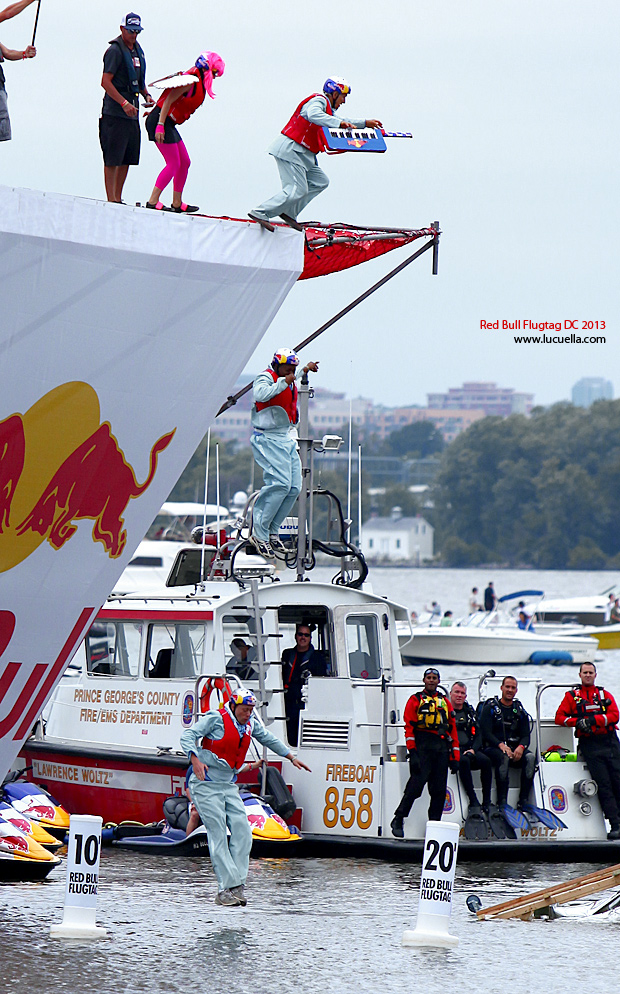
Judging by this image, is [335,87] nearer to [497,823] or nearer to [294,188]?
[294,188]

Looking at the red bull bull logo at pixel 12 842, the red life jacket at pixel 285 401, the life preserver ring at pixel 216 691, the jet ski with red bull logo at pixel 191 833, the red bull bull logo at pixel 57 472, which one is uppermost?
the red life jacket at pixel 285 401

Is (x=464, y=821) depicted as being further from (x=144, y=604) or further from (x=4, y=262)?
(x=4, y=262)

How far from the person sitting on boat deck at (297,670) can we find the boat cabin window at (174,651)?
0.93 m

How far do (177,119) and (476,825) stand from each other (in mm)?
7763

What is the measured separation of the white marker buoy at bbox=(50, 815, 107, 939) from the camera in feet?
35.5

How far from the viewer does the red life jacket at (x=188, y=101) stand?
1055cm

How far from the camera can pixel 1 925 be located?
11406 mm

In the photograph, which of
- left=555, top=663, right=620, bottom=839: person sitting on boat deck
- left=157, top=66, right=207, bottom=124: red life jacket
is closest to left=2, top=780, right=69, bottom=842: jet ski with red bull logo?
left=555, top=663, right=620, bottom=839: person sitting on boat deck

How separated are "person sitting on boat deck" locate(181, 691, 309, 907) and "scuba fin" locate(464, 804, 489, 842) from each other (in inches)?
142

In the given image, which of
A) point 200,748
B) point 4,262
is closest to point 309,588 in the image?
point 200,748

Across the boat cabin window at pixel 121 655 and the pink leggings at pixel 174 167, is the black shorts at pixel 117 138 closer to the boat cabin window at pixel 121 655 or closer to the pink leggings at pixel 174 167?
the pink leggings at pixel 174 167

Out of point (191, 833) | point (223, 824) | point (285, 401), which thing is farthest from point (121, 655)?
point (223, 824)

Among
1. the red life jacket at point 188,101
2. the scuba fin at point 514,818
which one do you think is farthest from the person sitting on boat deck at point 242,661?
the red life jacket at point 188,101

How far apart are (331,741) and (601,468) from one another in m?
118
